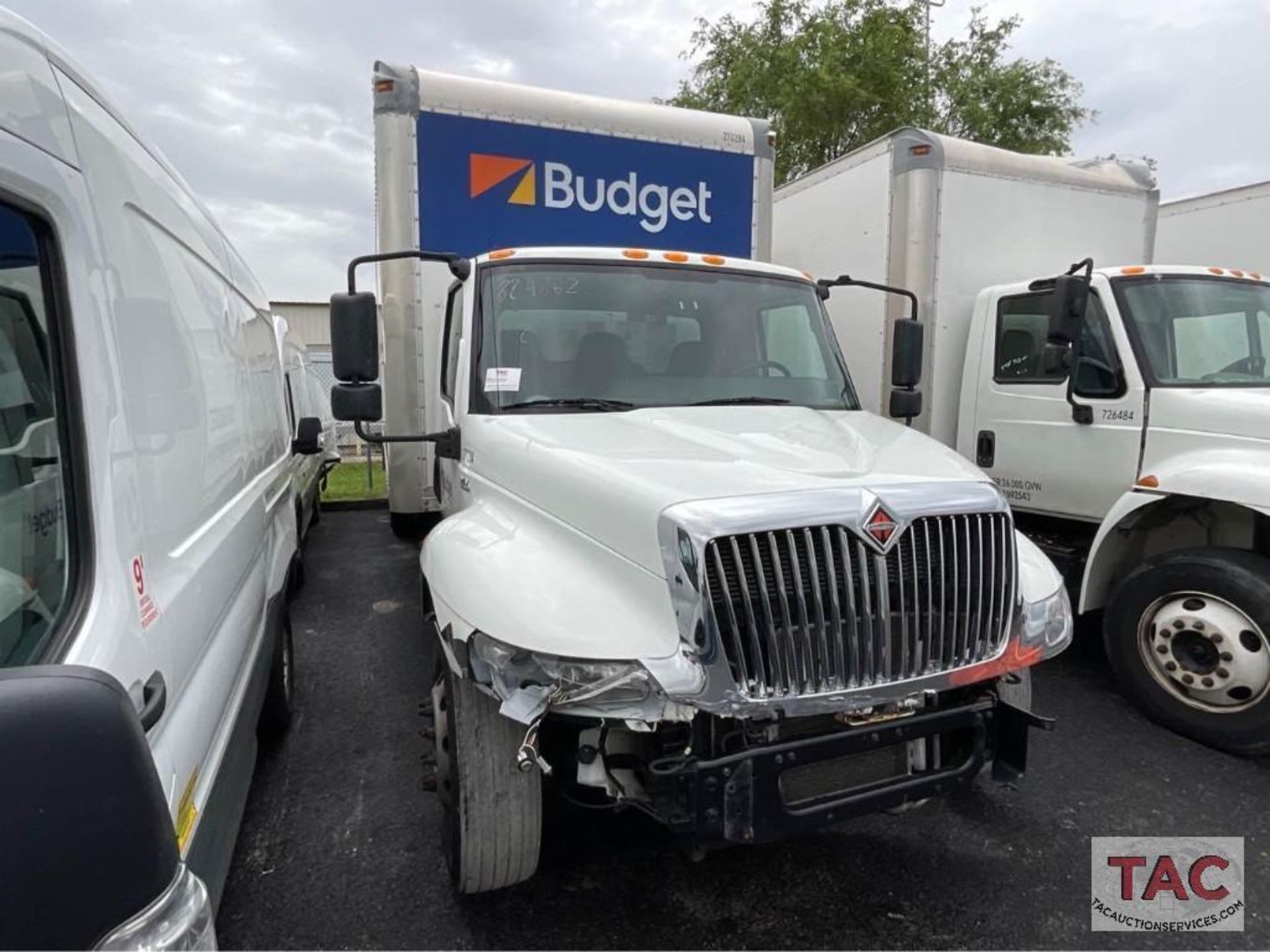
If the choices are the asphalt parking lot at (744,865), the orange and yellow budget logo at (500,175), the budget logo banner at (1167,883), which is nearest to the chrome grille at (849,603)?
the asphalt parking lot at (744,865)

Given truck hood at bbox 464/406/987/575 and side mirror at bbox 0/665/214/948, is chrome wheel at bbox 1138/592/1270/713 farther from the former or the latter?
side mirror at bbox 0/665/214/948

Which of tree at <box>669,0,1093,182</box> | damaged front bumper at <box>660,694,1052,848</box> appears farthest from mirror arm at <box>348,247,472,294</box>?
tree at <box>669,0,1093,182</box>

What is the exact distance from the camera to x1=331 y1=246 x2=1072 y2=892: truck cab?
2.12 metres

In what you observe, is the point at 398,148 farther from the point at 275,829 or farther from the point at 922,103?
the point at 922,103

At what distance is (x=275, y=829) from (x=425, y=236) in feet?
11.7

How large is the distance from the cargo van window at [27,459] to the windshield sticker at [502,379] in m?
1.97

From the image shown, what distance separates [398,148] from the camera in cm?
488

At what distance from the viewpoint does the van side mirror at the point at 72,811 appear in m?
0.83

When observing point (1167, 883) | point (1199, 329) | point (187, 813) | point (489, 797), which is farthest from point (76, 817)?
point (1199, 329)

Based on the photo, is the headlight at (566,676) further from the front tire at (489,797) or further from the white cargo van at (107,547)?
the white cargo van at (107,547)

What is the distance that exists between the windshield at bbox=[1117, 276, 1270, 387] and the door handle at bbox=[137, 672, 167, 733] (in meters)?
4.96

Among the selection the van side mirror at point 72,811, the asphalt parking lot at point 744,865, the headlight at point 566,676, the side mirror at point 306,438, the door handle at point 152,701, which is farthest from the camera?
the side mirror at point 306,438

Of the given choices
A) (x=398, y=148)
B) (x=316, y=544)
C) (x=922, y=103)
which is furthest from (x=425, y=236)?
(x=922, y=103)

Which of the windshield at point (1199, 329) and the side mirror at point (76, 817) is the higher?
the windshield at point (1199, 329)
